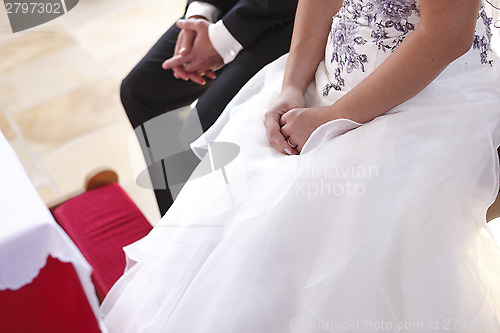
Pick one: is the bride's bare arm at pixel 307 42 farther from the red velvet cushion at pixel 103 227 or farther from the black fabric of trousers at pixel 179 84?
the red velvet cushion at pixel 103 227

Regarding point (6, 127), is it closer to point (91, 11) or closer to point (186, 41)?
point (91, 11)

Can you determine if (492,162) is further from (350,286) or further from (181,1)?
(181,1)

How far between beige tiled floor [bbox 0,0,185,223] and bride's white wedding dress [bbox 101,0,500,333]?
931mm

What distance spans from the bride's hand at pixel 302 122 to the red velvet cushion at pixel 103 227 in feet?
1.80

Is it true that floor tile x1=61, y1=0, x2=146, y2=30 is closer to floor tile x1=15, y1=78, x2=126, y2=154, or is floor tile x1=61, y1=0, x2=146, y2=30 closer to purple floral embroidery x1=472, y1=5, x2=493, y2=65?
floor tile x1=15, y1=78, x2=126, y2=154

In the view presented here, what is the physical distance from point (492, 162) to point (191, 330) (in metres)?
0.57

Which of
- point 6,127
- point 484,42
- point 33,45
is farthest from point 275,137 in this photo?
point 33,45

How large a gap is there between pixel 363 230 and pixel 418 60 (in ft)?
1.00

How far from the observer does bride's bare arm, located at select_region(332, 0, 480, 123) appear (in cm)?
89

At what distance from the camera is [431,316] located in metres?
0.87

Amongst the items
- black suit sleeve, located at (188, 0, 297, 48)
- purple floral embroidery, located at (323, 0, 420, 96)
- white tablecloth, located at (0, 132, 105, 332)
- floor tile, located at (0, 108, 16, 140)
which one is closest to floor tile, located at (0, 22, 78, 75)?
floor tile, located at (0, 108, 16, 140)

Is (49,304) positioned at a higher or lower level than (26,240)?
lower

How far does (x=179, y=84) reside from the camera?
5.27 ft

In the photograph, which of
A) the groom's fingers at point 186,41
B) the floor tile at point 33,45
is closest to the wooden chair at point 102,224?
the groom's fingers at point 186,41
